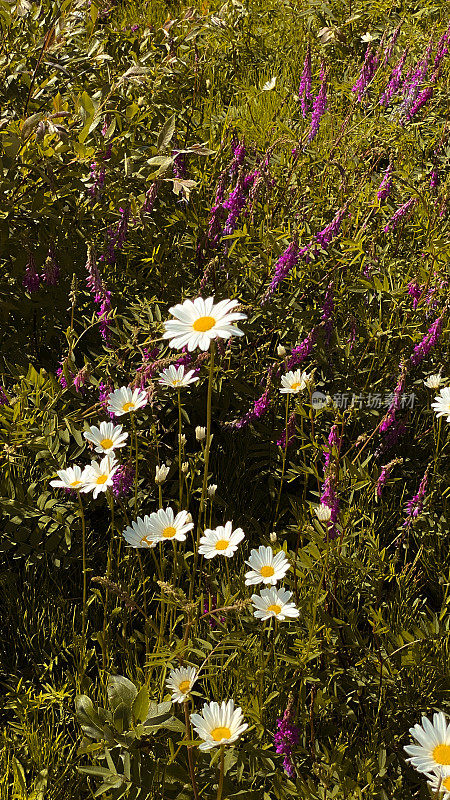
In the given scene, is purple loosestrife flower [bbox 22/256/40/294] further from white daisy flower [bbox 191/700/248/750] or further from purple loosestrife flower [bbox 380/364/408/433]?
white daisy flower [bbox 191/700/248/750]

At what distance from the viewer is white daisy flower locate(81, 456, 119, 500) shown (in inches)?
61.5

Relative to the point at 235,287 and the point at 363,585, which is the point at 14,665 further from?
the point at 235,287

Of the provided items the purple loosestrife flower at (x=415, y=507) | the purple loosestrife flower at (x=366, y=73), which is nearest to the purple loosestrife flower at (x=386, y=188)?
the purple loosestrife flower at (x=366, y=73)

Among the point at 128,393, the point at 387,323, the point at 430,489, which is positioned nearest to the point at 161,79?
the point at 387,323

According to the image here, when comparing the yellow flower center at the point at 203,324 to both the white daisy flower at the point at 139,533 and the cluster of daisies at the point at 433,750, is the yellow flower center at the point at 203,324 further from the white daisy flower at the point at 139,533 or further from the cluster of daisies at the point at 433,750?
the cluster of daisies at the point at 433,750

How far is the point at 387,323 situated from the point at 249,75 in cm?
224

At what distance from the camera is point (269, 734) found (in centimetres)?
167

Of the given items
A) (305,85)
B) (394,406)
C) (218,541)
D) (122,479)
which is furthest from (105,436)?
(305,85)

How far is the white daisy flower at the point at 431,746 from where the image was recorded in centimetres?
119

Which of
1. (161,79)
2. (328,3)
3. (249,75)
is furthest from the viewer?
(328,3)

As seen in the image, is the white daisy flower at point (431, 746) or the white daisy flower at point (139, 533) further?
the white daisy flower at point (139, 533)

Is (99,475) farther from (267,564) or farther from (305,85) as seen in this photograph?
(305,85)

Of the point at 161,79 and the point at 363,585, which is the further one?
the point at 161,79

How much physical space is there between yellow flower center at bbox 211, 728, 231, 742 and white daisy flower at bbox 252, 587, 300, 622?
23 centimetres
